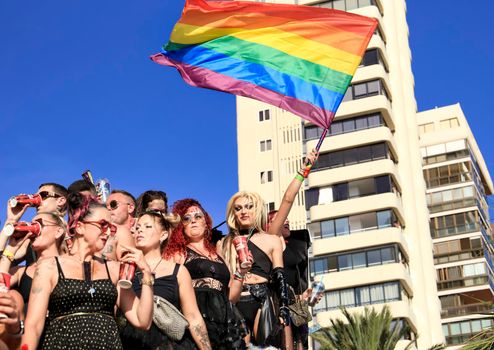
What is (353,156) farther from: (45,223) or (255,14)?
(45,223)

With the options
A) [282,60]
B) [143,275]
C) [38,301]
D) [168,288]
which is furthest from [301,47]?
[38,301]

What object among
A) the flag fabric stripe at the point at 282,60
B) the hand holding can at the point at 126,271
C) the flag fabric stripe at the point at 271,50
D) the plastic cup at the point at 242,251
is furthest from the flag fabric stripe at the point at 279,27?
the hand holding can at the point at 126,271

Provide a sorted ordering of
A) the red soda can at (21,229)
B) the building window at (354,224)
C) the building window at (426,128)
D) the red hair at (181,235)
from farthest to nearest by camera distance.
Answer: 1. the building window at (426,128)
2. the building window at (354,224)
3. the red hair at (181,235)
4. the red soda can at (21,229)

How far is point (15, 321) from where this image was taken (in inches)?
249

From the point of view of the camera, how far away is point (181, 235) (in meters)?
8.88

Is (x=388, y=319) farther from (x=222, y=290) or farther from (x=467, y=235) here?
(x=467, y=235)

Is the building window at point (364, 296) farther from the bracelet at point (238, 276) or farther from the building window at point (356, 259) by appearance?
the bracelet at point (238, 276)

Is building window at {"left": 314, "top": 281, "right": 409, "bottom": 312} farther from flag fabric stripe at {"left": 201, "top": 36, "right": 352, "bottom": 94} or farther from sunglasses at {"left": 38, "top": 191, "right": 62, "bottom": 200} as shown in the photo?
sunglasses at {"left": 38, "top": 191, "right": 62, "bottom": 200}

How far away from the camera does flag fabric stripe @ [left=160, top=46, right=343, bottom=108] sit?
1214 cm

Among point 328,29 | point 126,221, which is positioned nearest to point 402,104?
point 328,29

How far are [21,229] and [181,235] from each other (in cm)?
220

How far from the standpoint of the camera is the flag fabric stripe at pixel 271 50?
40.0 feet

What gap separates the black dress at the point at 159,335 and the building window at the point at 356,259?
157 ft

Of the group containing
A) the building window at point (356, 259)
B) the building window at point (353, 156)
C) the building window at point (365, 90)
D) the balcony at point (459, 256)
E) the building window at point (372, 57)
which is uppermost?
the building window at point (372, 57)
